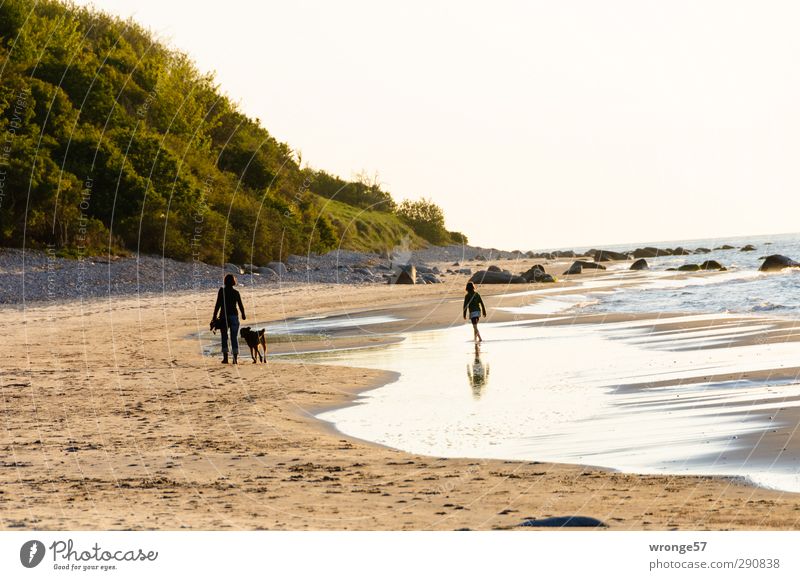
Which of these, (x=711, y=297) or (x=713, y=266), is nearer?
(x=711, y=297)

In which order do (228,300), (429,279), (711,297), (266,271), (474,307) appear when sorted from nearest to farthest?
(228,300)
(474,307)
(711,297)
(266,271)
(429,279)

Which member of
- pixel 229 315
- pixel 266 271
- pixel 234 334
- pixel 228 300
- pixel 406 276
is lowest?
pixel 234 334

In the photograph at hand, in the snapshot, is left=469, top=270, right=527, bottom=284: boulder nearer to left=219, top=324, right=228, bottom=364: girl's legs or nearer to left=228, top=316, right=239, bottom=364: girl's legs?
Result: left=219, top=324, right=228, bottom=364: girl's legs

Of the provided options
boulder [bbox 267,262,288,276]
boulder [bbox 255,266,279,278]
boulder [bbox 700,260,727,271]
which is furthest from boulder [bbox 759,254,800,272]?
boulder [bbox 255,266,279,278]

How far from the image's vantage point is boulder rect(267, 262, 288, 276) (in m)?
51.9

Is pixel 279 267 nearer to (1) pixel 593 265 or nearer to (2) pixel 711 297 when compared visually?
(2) pixel 711 297

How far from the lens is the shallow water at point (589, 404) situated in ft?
34.1

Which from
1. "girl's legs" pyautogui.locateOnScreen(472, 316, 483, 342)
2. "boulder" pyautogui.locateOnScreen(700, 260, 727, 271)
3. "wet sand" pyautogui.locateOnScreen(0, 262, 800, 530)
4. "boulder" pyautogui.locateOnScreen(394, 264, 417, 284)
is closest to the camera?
"wet sand" pyautogui.locateOnScreen(0, 262, 800, 530)

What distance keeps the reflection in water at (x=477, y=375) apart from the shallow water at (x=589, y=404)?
36 mm

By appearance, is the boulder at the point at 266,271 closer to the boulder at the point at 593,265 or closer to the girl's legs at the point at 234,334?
the girl's legs at the point at 234,334

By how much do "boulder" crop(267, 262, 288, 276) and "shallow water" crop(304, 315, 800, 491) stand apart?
2938 centimetres
